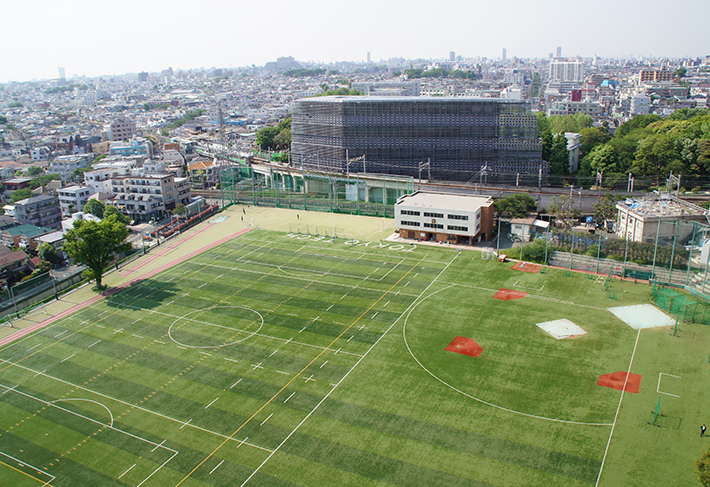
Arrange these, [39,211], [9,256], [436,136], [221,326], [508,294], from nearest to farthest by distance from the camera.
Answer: [221,326], [508,294], [9,256], [436,136], [39,211]

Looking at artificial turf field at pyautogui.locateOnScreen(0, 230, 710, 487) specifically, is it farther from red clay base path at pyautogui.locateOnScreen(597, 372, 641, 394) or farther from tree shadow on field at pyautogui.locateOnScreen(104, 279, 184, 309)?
red clay base path at pyautogui.locateOnScreen(597, 372, 641, 394)

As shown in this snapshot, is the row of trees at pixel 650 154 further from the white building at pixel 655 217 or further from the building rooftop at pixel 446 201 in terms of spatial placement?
the building rooftop at pixel 446 201

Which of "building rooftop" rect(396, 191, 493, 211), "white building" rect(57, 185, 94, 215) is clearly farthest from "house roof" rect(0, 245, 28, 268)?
"building rooftop" rect(396, 191, 493, 211)

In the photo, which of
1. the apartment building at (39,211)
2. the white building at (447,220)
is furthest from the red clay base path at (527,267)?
the apartment building at (39,211)

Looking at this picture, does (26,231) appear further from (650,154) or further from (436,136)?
(650,154)

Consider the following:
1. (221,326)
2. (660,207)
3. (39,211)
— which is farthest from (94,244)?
(660,207)

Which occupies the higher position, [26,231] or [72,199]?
[72,199]
